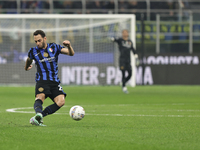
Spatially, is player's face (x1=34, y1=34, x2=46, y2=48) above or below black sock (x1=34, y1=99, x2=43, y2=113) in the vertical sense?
above

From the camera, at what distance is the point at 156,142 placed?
194 inches

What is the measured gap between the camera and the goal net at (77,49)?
19.5 m

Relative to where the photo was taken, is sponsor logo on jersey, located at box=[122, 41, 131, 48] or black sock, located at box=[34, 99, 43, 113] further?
sponsor logo on jersey, located at box=[122, 41, 131, 48]

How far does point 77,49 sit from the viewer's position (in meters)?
19.8

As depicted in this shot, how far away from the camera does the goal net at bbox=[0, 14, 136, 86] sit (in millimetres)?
19500

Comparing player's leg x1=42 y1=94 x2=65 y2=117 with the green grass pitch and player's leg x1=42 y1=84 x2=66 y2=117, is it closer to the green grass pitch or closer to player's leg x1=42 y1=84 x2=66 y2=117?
player's leg x1=42 y1=84 x2=66 y2=117

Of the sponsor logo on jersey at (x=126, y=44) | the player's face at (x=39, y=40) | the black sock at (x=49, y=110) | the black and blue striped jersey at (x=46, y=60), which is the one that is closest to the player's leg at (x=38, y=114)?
the black sock at (x=49, y=110)

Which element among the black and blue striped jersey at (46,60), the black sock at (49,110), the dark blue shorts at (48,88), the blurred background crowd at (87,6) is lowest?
the black sock at (49,110)

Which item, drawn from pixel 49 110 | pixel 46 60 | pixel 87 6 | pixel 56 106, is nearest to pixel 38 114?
pixel 49 110

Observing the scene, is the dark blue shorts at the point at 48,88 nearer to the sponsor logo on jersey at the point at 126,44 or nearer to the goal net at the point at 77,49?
the sponsor logo on jersey at the point at 126,44

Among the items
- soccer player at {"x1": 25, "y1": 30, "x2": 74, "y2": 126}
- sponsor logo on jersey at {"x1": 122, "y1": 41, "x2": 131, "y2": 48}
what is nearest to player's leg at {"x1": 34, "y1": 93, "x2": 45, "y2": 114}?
soccer player at {"x1": 25, "y1": 30, "x2": 74, "y2": 126}

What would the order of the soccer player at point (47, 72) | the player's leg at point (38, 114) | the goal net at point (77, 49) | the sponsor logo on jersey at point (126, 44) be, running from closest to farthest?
the player's leg at point (38, 114) → the soccer player at point (47, 72) → the sponsor logo on jersey at point (126, 44) → the goal net at point (77, 49)

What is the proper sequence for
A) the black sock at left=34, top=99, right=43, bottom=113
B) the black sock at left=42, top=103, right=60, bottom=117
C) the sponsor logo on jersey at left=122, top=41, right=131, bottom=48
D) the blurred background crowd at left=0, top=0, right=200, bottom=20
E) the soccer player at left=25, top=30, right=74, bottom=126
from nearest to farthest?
the black sock at left=34, top=99, right=43, bottom=113 → the black sock at left=42, top=103, right=60, bottom=117 → the soccer player at left=25, top=30, right=74, bottom=126 → the sponsor logo on jersey at left=122, top=41, right=131, bottom=48 → the blurred background crowd at left=0, top=0, right=200, bottom=20

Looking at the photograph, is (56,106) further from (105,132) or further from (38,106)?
(105,132)
